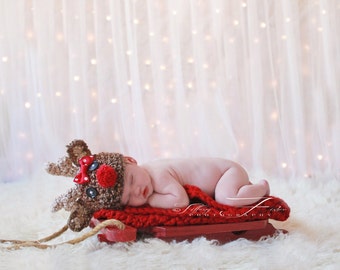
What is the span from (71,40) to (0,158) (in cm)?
67

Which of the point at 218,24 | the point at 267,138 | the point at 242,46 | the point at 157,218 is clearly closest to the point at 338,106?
the point at 267,138

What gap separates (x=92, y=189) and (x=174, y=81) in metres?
1.10

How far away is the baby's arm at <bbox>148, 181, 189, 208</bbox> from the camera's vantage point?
123cm

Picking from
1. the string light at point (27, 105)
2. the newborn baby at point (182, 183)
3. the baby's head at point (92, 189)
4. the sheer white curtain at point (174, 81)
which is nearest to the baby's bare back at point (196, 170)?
the newborn baby at point (182, 183)

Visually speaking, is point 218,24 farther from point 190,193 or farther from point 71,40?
point 190,193

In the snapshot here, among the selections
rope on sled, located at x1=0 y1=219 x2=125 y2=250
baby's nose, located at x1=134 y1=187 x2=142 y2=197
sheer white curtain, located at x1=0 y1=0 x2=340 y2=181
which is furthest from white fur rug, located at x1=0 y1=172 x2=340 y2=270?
sheer white curtain, located at x1=0 y1=0 x2=340 y2=181

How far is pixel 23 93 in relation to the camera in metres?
2.34

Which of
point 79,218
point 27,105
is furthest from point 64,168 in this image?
point 27,105

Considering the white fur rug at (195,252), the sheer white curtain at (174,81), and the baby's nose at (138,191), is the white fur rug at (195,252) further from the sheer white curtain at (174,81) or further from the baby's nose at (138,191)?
the sheer white curtain at (174,81)

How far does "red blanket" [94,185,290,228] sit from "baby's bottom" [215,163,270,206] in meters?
0.02

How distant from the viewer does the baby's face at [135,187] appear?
1.24m

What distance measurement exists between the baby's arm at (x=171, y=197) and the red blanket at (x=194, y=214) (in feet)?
0.05

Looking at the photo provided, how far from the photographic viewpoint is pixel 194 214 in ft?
3.97

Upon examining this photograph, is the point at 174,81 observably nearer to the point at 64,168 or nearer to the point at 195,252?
the point at 64,168
